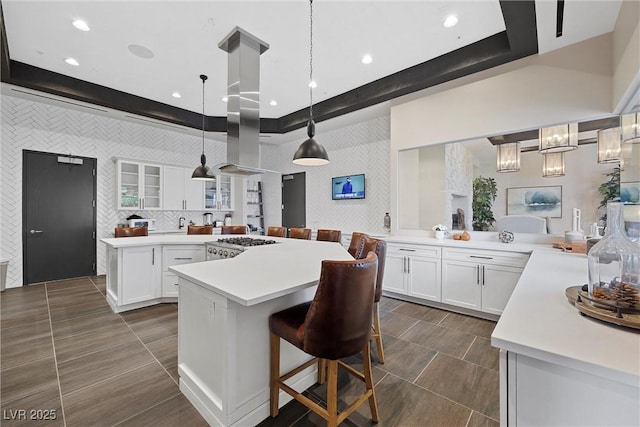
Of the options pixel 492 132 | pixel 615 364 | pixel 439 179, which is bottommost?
pixel 615 364

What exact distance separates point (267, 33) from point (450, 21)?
198cm

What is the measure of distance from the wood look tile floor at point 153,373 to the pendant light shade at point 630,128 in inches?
88.2

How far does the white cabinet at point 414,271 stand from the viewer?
139 inches

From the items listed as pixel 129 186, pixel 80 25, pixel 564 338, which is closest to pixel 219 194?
pixel 129 186

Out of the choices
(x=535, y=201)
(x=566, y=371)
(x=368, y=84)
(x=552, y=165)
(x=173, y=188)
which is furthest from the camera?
(x=173, y=188)

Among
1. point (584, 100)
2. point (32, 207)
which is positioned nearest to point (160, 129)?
point (32, 207)

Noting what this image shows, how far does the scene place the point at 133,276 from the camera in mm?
3406

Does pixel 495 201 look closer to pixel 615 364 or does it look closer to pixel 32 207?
pixel 615 364

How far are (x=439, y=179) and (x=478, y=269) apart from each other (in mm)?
1618

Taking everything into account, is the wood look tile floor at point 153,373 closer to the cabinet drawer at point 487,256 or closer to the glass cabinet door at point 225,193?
the cabinet drawer at point 487,256

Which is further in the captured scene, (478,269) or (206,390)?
(478,269)

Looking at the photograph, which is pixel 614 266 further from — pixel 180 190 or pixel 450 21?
pixel 180 190

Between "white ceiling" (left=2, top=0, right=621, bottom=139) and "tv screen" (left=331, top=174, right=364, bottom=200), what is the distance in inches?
76.0

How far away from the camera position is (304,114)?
532cm
